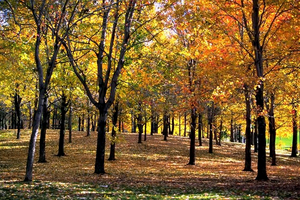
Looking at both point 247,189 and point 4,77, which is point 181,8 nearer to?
point 247,189

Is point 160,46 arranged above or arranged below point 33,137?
above

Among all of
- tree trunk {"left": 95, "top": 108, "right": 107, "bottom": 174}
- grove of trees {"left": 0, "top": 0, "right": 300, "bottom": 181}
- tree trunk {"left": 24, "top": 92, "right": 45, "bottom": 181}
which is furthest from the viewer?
tree trunk {"left": 95, "top": 108, "right": 107, "bottom": 174}

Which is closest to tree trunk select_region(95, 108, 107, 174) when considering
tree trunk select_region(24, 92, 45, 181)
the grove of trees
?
the grove of trees

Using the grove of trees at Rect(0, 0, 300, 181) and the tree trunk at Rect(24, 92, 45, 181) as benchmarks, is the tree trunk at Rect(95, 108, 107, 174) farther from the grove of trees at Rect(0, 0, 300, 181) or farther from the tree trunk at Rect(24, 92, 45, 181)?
the tree trunk at Rect(24, 92, 45, 181)

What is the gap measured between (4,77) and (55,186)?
48.8ft

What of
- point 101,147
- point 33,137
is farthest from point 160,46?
point 33,137

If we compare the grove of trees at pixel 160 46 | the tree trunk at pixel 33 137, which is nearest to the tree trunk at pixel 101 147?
the grove of trees at pixel 160 46

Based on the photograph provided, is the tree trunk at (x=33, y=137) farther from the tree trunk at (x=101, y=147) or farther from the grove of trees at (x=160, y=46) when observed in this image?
the tree trunk at (x=101, y=147)

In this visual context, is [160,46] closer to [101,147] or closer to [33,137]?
[101,147]

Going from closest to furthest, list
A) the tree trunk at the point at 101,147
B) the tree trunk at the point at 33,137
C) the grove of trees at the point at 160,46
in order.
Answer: the tree trunk at the point at 33,137
the grove of trees at the point at 160,46
the tree trunk at the point at 101,147

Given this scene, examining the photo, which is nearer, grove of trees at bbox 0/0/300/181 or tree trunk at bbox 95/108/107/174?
grove of trees at bbox 0/0/300/181

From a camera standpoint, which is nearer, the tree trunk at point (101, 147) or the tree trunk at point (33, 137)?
the tree trunk at point (33, 137)

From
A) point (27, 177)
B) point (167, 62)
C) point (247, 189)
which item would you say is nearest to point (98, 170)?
point (27, 177)

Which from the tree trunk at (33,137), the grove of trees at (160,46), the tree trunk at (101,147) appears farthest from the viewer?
the tree trunk at (101,147)
